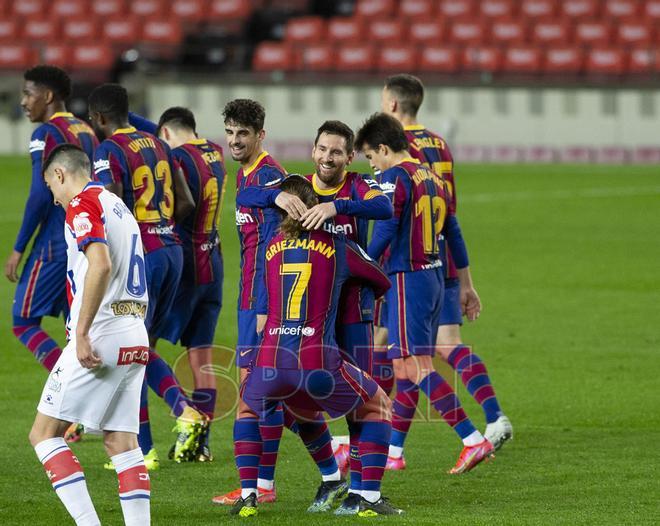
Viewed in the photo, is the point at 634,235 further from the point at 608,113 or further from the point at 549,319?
the point at 608,113

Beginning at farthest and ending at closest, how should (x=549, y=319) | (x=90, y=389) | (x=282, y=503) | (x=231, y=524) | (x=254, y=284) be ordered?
(x=549, y=319) → (x=254, y=284) → (x=282, y=503) → (x=231, y=524) → (x=90, y=389)

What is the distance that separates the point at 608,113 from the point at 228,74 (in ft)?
31.1

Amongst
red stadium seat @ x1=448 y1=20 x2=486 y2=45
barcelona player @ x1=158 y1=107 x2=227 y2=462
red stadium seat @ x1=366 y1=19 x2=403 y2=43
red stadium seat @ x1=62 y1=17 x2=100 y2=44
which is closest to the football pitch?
barcelona player @ x1=158 y1=107 x2=227 y2=462

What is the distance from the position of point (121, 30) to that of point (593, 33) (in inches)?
501

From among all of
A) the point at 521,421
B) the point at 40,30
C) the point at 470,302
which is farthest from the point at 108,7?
the point at 470,302

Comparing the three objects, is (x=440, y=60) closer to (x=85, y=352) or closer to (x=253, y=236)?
(x=253, y=236)

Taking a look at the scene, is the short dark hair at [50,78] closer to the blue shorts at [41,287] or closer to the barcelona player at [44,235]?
the barcelona player at [44,235]

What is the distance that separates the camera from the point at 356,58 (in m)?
35.1

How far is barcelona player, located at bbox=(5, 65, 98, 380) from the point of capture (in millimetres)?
8711

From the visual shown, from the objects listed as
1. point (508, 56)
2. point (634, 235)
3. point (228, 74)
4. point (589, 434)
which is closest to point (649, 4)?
point (508, 56)

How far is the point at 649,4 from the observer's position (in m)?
35.3

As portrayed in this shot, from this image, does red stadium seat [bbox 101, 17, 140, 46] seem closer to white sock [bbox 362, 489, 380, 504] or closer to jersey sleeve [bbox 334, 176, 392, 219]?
jersey sleeve [bbox 334, 176, 392, 219]

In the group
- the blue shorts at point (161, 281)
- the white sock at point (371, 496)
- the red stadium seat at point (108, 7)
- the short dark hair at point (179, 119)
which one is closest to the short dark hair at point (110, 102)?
the short dark hair at point (179, 119)

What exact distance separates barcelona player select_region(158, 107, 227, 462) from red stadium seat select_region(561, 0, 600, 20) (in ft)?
92.9
